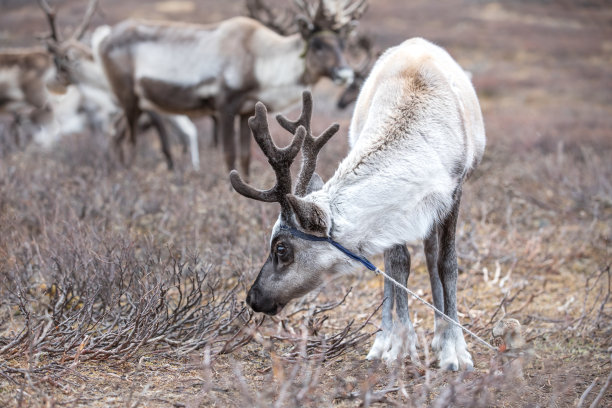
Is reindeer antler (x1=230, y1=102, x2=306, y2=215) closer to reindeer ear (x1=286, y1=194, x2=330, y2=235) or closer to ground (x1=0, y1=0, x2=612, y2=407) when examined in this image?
reindeer ear (x1=286, y1=194, x2=330, y2=235)

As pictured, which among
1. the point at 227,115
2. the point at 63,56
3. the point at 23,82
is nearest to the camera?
the point at 227,115

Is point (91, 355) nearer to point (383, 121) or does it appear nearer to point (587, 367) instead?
point (383, 121)

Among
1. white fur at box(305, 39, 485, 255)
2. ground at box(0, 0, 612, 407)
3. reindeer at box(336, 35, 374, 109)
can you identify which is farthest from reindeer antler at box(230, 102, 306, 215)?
reindeer at box(336, 35, 374, 109)

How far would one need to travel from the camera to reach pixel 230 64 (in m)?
6.44

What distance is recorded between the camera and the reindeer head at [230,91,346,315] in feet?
8.93

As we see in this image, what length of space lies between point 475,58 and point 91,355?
22131mm

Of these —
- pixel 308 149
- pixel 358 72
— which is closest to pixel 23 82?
pixel 358 72

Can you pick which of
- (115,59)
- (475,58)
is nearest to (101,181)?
(115,59)

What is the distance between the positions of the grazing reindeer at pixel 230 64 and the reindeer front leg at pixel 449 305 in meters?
3.49

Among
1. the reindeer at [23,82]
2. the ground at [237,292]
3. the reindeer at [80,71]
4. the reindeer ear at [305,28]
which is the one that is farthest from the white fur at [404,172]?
the reindeer at [23,82]

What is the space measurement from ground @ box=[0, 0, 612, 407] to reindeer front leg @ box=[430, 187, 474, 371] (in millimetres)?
123

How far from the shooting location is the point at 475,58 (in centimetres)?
2295

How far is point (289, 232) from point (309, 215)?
182 millimetres

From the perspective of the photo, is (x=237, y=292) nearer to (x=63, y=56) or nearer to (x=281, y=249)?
(x=281, y=249)
